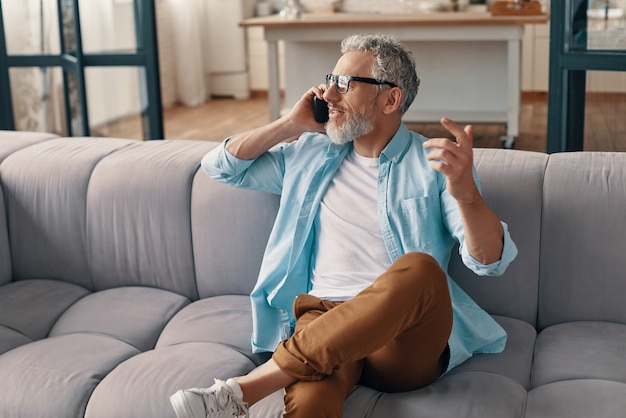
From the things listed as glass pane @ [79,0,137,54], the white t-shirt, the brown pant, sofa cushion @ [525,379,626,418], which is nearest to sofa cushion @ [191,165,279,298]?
the white t-shirt

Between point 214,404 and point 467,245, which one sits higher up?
point 467,245

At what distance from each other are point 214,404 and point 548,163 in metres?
1.12

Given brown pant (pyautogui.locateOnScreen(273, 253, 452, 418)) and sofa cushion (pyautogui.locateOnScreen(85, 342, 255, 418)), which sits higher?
brown pant (pyautogui.locateOnScreen(273, 253, 452, 418))

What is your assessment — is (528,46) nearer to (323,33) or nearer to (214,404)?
(323,33)

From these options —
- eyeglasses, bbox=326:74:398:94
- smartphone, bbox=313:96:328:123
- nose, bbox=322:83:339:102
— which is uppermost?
eyeglasses, bbox=326:74:398:94

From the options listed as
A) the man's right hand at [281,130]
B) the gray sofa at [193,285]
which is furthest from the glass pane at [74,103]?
the man's right hand at [281,130]

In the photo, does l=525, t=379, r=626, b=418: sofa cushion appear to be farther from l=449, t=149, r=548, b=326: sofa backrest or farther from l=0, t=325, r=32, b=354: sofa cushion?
l=0, t=325, r=32, b=354: sofa cushion

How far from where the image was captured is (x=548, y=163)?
2.32 meters

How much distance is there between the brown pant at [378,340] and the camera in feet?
5.77

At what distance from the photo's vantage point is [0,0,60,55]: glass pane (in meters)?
4.62

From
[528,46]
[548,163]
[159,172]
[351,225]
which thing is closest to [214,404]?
[351,225]

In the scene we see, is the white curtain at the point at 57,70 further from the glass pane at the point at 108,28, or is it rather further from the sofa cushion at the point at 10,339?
the sofa cushion at the point at 10,339

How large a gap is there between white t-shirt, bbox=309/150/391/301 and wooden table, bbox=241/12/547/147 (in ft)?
11.3

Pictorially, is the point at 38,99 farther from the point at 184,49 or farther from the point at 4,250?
the point at 184,49
